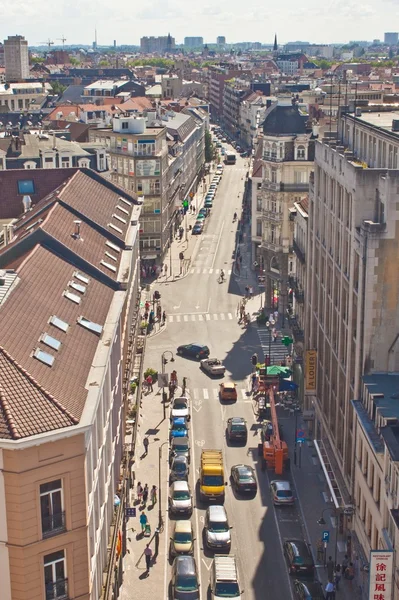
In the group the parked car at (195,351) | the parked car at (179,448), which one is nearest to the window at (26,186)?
the parked car at (195,351)

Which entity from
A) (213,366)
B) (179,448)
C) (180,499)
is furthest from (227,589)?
(213,366)

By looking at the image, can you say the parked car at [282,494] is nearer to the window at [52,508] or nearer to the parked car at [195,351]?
the window at [52,508]

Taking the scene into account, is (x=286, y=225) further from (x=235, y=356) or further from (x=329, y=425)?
(x=329, y=425)

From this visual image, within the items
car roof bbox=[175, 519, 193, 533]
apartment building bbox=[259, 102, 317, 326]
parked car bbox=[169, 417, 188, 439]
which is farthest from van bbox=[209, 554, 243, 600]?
apartment building bbox=[259, 102, 317, 326]

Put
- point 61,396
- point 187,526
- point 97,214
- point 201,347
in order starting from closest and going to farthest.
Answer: point 61,396, point 187,526, point 97,214, point 201,347

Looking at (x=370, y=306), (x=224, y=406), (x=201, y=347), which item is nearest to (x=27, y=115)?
(x=201, y=347)

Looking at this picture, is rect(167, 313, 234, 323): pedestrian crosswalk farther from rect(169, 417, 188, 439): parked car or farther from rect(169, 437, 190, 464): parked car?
rect(169, 437, 190, 464): parked car
